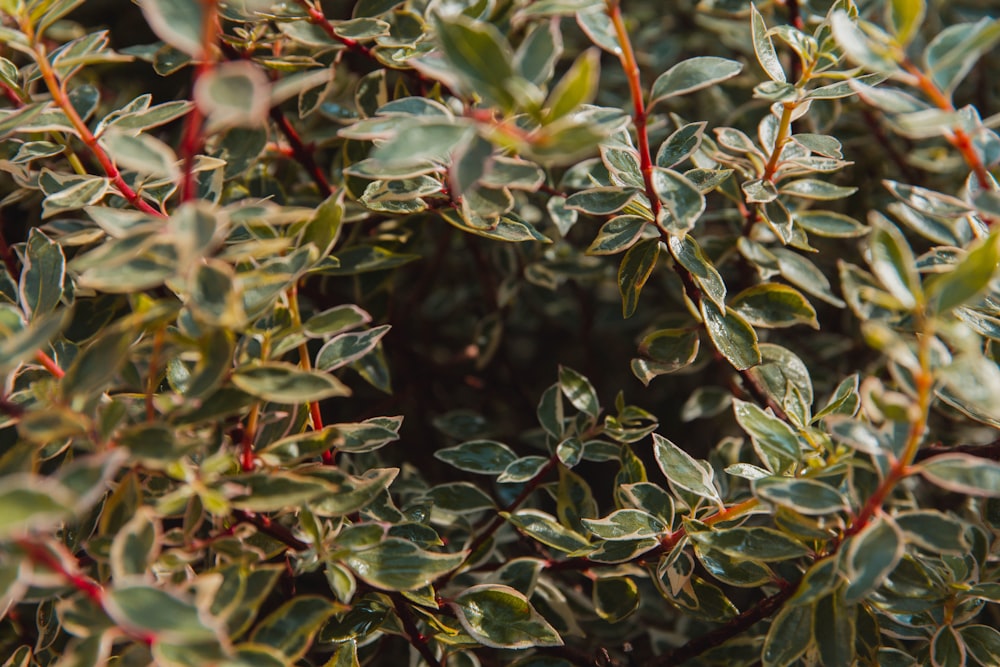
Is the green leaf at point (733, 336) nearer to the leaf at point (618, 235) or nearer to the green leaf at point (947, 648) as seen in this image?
the leaf at point (618, 235)

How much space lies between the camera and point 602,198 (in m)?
1.13

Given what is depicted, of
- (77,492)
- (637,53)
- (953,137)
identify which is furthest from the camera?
(637,53)

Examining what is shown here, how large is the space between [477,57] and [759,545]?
64 cm

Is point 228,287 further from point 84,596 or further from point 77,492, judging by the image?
point 84,596

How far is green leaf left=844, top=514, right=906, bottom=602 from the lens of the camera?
32.7 inches

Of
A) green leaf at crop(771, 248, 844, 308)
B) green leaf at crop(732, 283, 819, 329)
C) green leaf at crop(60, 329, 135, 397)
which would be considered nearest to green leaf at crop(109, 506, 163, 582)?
green leaf at crop(60, 329, 135, 397)

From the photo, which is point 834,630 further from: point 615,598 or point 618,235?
point 618,235

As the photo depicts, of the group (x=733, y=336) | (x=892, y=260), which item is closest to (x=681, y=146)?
(x=733, y=336)

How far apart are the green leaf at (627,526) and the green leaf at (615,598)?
16cm

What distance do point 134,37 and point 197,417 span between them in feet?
5.97

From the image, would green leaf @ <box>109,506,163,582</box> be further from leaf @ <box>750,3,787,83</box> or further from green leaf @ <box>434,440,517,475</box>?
leaf @ <box>750,3,787,83</box>

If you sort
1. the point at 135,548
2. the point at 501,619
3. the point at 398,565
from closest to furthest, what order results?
1. the point at 135,548
2. the point at 398,565
3. the point at 501,619

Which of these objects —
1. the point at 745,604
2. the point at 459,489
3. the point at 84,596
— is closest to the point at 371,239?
the point at 459,489

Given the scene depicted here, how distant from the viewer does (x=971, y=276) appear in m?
0.81
